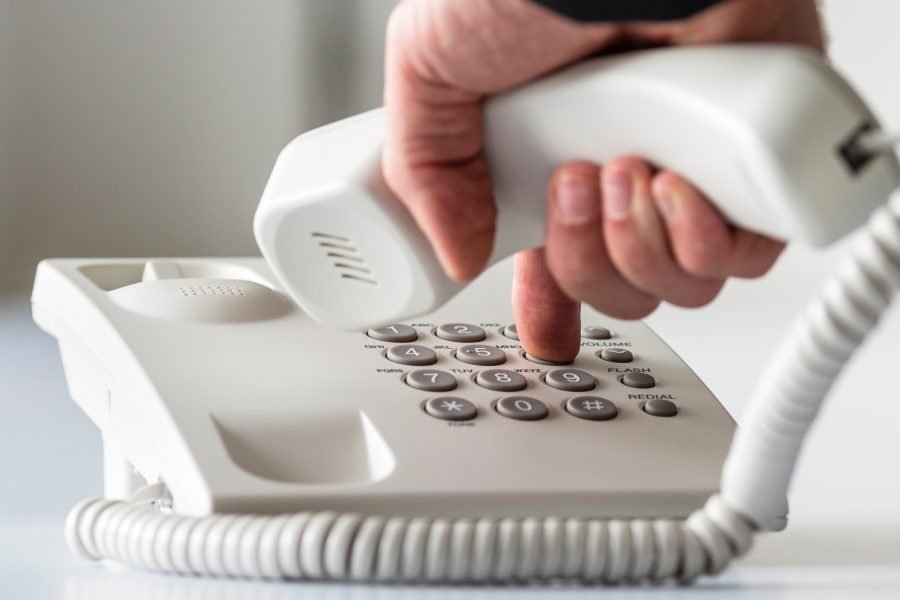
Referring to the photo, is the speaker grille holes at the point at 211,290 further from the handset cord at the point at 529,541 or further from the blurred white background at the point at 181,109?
the blurred white background at the point at 181,109

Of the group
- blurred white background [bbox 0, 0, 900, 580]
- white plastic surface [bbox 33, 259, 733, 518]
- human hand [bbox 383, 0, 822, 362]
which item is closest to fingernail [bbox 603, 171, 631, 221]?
human hand [bbox 383, 0, 822, 362]

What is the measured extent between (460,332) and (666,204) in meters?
0.24

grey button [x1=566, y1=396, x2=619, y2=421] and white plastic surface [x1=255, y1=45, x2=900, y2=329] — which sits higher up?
white plastic surface [x1=255, y1=45, x2=900, y2=329]

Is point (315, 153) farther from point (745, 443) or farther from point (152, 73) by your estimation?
point (152, 73)

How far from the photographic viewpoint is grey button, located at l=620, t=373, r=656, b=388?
0.57m

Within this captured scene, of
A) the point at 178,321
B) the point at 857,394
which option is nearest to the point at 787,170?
the point at 178,321

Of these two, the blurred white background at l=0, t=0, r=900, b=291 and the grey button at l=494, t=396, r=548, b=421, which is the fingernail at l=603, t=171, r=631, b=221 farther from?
the blurred white background at l=0, t=0, r=900, b=291

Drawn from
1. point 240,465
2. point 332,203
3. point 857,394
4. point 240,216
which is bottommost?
point 240,216

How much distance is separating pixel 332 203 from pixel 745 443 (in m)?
0.20

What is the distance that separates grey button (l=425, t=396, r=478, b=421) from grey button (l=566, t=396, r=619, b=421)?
46 millimetres

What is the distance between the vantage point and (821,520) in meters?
0.58

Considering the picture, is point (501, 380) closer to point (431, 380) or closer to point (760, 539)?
point (431, 380)

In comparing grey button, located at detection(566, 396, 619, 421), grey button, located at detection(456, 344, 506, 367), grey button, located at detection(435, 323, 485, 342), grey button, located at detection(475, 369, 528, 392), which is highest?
grey button, located at detection(566, 396, 619, 421)

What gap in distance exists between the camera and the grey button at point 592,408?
1.73ft
